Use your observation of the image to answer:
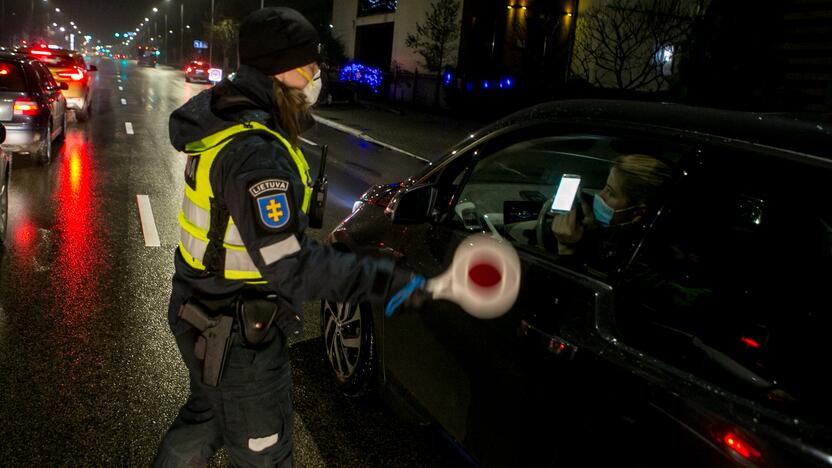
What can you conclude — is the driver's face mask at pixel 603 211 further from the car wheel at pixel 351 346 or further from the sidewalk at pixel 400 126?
the sidewalk at pixel 400 126

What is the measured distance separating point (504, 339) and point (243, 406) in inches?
34.0

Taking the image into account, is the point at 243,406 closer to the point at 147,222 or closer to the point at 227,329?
the point at 227,329

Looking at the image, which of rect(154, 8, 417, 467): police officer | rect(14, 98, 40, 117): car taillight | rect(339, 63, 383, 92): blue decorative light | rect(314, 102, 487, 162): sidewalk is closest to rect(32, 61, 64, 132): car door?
rect(14, 98, 40, 117): car taillight

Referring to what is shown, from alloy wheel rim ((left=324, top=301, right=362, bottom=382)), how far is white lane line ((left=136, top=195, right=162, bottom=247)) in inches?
129

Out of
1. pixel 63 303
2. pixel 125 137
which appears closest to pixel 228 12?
pixel 125 137

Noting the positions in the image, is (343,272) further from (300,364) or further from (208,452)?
(300,364)

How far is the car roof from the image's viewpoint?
1844mm

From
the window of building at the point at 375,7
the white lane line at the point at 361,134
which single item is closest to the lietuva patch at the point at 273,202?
the white lane line at the point at 361,134

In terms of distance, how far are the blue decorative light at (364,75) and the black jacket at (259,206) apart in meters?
32.5

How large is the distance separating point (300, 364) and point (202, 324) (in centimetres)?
203

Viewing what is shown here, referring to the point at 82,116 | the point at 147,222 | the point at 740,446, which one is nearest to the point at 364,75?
the point at 82,116

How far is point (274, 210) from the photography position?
1709mm

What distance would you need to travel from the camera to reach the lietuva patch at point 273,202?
1.70 meters

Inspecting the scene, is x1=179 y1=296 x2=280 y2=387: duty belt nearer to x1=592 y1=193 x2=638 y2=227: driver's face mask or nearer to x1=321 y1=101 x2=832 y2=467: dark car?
x1=321 y1=101 x2=832 y2=467: dark car
